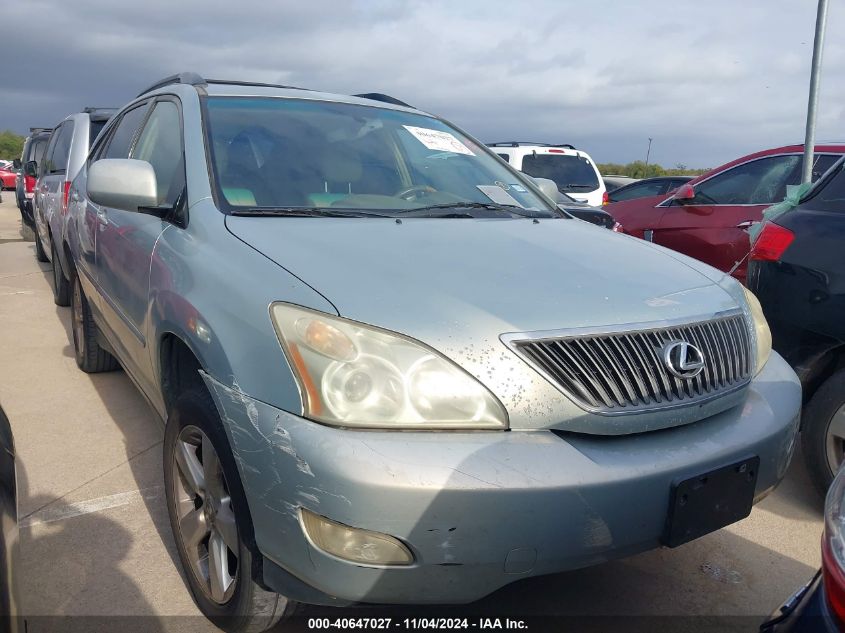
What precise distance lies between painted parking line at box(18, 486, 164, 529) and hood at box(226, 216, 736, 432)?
1.46 meters

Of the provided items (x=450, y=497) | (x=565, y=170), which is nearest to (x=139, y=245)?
(x=450, y=497)

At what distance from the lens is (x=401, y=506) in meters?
1.72

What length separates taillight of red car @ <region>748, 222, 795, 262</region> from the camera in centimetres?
338

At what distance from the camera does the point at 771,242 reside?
344 cm

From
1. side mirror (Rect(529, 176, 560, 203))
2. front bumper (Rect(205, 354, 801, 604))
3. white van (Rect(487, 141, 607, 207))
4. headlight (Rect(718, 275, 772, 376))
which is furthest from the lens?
white van (Rect(487, 141, 607, 207))

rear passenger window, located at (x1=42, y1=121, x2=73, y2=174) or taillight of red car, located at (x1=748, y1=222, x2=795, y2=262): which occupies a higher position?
rear passenger window, located at (x1=42, y1=121, x2=73, y2=174)

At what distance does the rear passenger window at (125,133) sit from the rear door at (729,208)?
13.7ft

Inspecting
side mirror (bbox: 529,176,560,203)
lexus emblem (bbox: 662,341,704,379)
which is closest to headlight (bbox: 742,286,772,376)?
lexus emblem (bbox: 662,341,704,379)

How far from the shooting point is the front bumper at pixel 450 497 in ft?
5.67

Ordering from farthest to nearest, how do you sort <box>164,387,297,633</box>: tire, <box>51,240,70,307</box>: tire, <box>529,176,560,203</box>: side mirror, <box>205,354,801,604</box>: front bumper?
<box>51,240,70,307</box>: tire, <box>529,176,560,203</box>: side mirror, <box>164,387,297,633</box>: tire, <box>205,354,801,604</box>: front bumper

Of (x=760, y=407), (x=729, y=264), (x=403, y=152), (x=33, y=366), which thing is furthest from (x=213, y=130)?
(x=729, y=264)

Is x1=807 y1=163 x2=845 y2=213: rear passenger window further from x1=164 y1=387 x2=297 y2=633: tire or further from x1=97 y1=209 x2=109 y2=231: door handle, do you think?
x1=97 y1=209 x2=109 y2=231: door handle

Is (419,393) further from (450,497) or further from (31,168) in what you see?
(31,168)

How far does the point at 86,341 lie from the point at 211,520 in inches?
114
